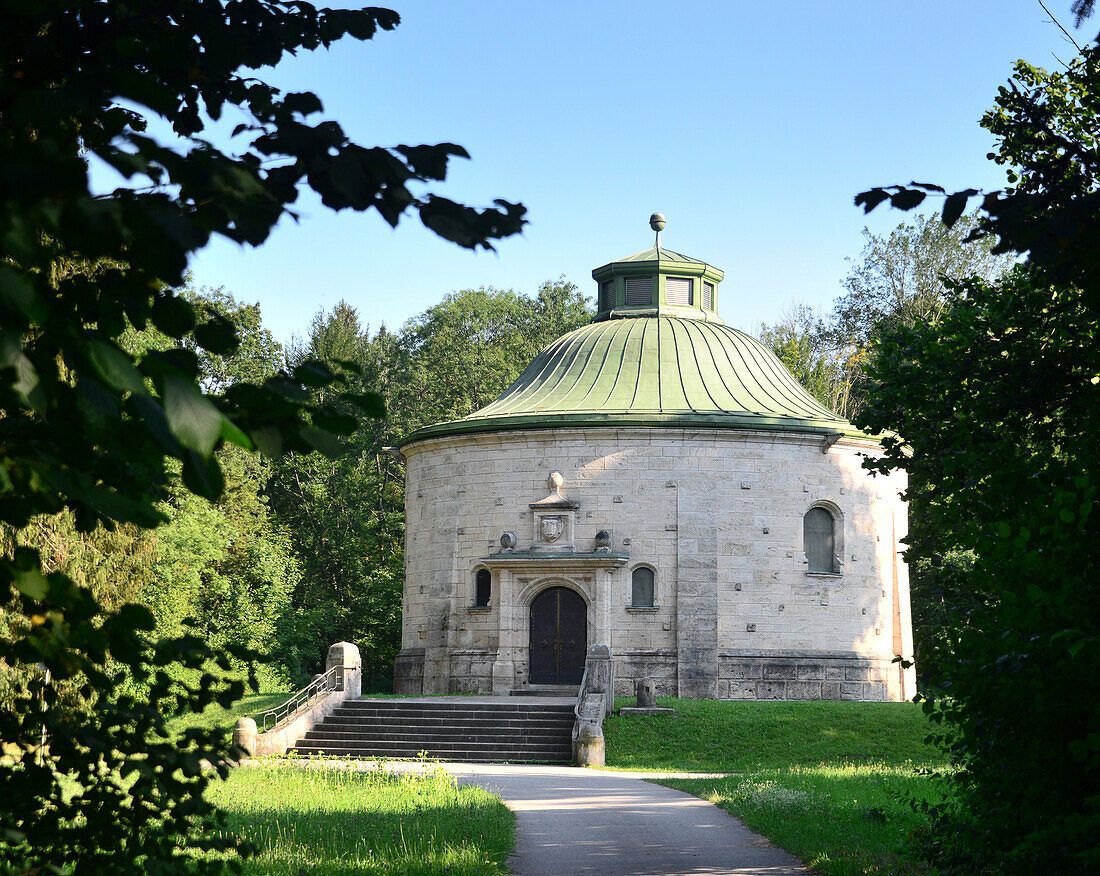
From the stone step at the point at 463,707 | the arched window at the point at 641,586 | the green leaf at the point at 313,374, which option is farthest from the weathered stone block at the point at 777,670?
the green leaf at the point at 313,374

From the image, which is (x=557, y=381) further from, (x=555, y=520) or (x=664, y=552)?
(x=664, y=552)

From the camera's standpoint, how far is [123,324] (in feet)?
11.5

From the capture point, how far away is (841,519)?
3152cm

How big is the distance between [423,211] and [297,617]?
4431 centimetres

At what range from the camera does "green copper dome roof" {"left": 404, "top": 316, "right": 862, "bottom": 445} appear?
31078 mm

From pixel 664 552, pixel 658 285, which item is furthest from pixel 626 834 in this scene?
pixel 658 285

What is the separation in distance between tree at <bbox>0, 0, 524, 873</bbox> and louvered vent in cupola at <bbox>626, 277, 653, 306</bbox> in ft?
109

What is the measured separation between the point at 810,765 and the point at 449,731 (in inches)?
284

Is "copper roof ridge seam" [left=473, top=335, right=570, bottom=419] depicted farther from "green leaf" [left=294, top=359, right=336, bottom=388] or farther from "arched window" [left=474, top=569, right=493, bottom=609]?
"green leaf" [left=294, top=359, right=336, bottom=388]

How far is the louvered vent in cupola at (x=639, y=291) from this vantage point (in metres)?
37.7

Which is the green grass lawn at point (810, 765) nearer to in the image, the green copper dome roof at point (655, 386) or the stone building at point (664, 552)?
the stone building at point (664, 552)

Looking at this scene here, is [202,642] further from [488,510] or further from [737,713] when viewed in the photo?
[488,510]

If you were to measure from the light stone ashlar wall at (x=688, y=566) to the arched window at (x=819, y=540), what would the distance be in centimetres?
31

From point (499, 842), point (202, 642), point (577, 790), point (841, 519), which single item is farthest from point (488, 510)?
point (202, 642)
